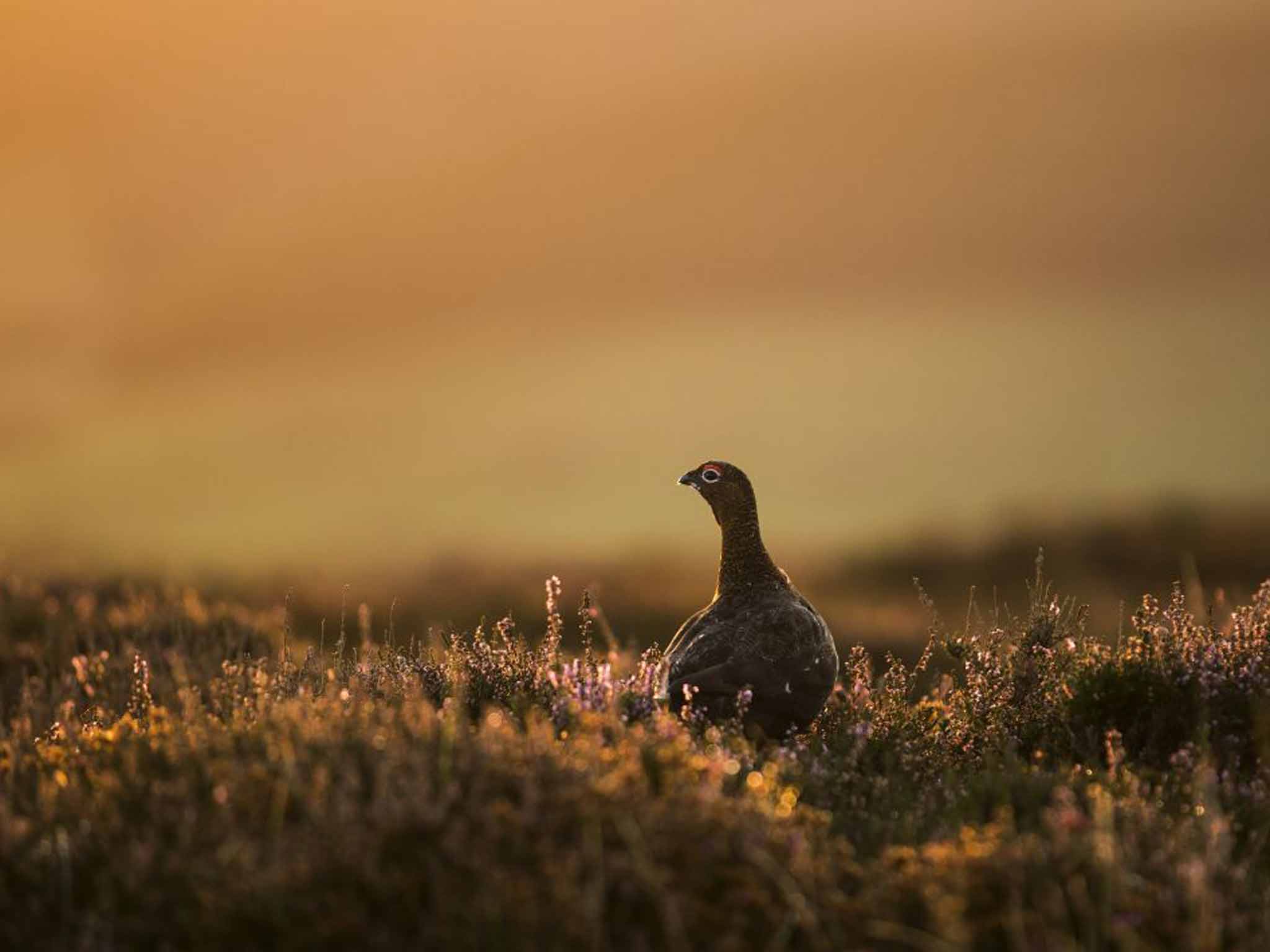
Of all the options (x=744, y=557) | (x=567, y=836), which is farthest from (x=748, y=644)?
(x=567, y=836)

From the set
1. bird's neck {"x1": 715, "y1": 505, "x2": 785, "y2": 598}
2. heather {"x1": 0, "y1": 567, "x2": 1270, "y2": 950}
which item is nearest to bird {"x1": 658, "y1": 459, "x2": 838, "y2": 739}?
bird's neck {"x1": 715, "y1": 505, "x2": 785, "y2": 598}

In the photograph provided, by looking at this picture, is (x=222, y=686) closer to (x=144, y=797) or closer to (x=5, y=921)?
(x=144, y=797)

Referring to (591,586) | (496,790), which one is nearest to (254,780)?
(496,790)

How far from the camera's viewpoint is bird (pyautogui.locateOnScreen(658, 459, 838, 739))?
764 cm

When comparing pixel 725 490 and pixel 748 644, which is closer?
pixel 748 644

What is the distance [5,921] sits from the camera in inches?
193

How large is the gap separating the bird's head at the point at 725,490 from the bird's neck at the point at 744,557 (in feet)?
0.08

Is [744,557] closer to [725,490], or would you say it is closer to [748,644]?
[725,490]

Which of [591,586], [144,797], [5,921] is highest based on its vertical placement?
[591,586]

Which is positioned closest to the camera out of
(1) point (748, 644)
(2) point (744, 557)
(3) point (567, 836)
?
(3) point (567, 836)

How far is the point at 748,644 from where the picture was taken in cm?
769

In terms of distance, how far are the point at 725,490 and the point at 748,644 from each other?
102 centimetres

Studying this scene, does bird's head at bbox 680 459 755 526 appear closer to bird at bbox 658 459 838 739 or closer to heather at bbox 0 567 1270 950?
bird at bbox 658 459 838 739

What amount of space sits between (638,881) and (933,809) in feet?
8.09
